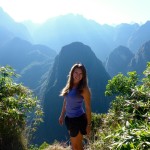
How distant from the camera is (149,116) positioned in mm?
4637

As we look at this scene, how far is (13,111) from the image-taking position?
18.5 ft

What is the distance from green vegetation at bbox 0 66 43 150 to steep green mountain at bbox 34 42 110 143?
211 ft

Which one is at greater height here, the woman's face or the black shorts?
the woman's face

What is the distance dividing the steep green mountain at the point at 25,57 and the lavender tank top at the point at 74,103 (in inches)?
5580

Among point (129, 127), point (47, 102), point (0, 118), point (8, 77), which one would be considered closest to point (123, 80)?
point (8, 77)

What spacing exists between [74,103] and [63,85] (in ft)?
307

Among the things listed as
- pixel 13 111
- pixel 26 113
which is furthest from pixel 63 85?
pixel 13 111

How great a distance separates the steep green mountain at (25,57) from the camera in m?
151

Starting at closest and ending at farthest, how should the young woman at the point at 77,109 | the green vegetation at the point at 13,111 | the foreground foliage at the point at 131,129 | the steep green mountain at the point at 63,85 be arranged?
the foreground foliage at the point at 131,129, the young woman at the point at 77,109, the green vegetation at the point at 13,111, the steep green mountain at the point at 63,85

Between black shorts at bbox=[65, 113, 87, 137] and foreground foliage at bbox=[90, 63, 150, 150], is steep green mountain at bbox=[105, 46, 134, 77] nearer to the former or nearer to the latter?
foreground foliage at bbox=[90, 63, 150, 150]

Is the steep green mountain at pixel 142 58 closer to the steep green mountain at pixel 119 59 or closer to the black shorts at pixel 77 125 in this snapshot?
the steep green mountain at pixel 119 59

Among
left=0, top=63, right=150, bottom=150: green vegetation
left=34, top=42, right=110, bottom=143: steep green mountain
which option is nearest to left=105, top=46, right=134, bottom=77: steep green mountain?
left=34, top=42, right=110, bottom=143: steep green mountain

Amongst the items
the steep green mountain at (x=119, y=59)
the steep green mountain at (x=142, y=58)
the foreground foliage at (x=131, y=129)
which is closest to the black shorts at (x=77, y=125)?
the foreground foliage at (x=131, y=129)

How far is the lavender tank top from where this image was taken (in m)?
5.08
